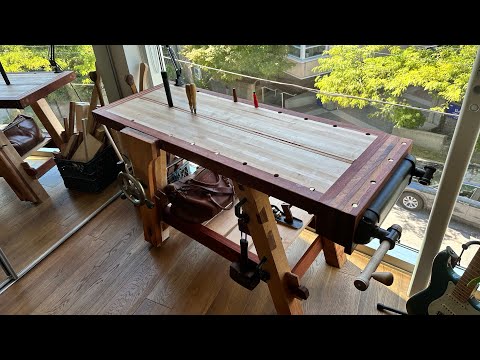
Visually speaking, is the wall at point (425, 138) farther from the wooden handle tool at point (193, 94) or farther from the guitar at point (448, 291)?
the wooden handle tool at point (193, 94)

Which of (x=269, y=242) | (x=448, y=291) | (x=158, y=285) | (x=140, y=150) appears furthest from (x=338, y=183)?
(x=158, y=285)

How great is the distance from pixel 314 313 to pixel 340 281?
0.79ft

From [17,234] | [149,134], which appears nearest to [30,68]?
[17,234]

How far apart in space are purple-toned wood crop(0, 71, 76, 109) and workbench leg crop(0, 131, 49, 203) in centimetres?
43

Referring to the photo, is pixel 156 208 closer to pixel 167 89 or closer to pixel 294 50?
Result: pixel 167 89

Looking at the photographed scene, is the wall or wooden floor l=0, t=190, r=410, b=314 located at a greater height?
the wall

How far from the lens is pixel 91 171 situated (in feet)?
7.82

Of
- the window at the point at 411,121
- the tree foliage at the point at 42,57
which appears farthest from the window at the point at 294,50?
the tree foliage at the point at 42,57

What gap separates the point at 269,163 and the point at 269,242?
326mm

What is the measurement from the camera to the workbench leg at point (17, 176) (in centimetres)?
225

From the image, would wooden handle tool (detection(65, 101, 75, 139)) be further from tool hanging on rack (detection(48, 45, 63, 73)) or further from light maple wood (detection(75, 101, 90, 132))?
tool hanging on rack (detection(48, 45, 63, 73))

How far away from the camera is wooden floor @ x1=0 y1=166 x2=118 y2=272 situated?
6.93 feet

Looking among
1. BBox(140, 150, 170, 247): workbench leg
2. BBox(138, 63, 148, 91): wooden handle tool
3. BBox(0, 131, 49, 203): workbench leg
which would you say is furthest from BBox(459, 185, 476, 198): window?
BBox(0, 131, 49, 203): workbench leg

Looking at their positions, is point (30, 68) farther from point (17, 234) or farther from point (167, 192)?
point (167, 192)
